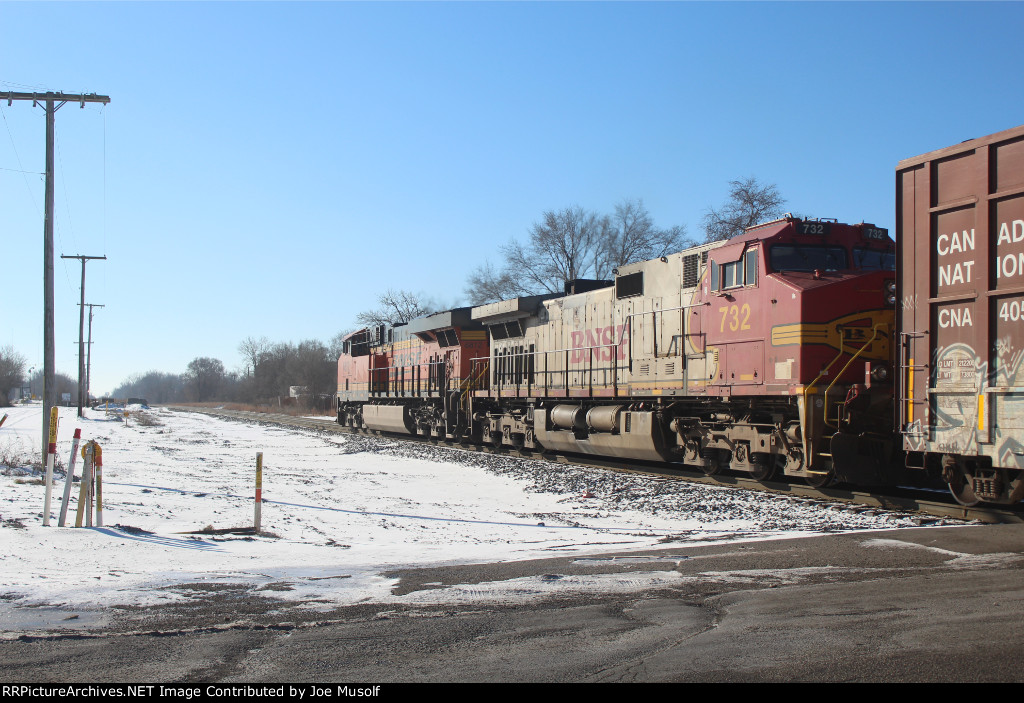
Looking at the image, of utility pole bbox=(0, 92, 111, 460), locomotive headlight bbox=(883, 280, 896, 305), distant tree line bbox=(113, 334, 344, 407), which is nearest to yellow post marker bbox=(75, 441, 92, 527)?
utility pole bbox=(0, 92, 111, 460)

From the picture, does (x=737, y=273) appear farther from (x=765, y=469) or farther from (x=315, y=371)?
(x=315, y=371)

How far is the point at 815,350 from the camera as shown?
11680 millimetres

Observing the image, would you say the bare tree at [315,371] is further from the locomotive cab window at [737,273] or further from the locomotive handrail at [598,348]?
the locomotive cab window at [737,273]

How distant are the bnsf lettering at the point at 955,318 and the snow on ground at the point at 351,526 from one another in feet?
7.73

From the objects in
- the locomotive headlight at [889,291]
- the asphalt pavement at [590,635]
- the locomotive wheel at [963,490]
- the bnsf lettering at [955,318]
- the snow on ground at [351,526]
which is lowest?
the snow on ground at [351,526]

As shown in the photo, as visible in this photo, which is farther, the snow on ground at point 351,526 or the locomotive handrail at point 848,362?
the locomotive handrail at point 848,362

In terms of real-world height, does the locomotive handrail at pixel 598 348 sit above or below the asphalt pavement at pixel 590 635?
above

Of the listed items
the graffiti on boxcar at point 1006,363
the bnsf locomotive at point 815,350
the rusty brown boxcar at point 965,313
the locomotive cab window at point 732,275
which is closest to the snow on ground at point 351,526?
the bnsf locomotive at point 815,350

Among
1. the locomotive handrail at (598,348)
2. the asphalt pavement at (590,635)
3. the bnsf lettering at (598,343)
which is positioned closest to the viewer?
the asphalt pavement at (590,635)

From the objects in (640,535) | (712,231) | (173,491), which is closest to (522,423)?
(173,491)

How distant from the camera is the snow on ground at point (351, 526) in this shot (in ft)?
21.5

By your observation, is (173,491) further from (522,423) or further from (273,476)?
(522,423)

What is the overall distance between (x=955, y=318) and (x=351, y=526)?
729 cm

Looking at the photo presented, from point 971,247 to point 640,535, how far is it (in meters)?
4.72
